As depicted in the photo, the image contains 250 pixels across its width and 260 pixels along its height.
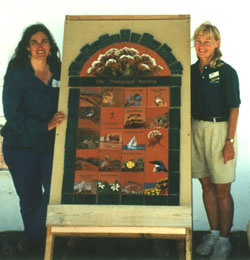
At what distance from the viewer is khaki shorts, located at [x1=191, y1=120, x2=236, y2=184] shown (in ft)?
7.10

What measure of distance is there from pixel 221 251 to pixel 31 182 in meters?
1.27

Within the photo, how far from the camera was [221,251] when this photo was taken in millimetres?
2158

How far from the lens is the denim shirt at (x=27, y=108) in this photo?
2236 mm

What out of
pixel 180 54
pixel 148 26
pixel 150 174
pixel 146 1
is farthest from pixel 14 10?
pixel 150 174

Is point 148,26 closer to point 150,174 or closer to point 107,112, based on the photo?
point 107,112

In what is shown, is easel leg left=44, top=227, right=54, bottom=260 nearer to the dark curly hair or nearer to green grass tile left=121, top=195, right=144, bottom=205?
green grass tile left=121, top=195, right=144, bottom=205

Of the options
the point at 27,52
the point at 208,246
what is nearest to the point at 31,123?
the point at 27,52

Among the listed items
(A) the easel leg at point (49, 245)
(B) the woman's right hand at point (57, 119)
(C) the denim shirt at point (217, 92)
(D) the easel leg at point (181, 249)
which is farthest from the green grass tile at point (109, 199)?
(C) the denim shirt at point (217, 92)

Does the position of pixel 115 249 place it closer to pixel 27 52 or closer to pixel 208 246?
pixel 208 246

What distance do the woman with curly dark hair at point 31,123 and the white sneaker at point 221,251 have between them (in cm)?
112

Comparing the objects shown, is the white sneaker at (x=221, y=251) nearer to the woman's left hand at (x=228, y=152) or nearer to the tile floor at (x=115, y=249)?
the tile floor at (x=115, y=249)

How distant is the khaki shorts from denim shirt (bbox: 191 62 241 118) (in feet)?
0.26

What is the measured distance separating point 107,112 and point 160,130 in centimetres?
33

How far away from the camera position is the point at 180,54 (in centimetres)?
216
